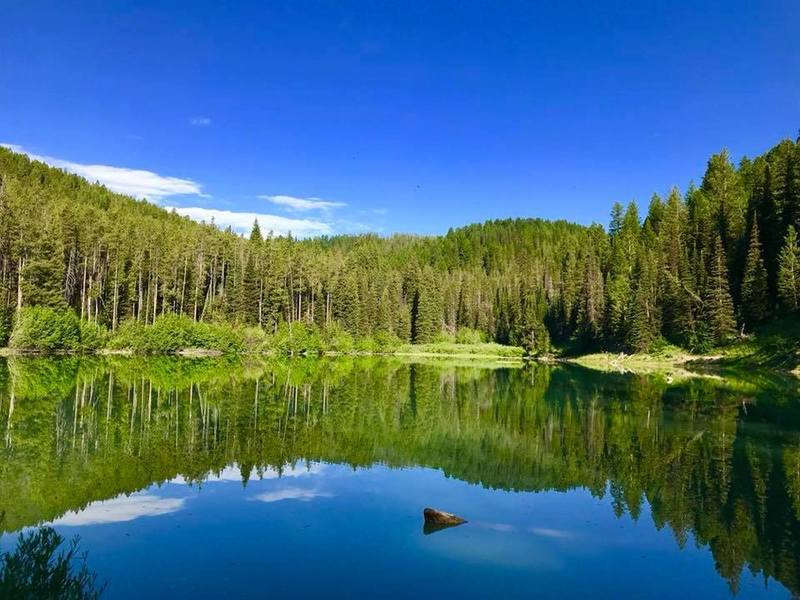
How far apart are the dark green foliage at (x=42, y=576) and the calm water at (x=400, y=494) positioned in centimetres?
47

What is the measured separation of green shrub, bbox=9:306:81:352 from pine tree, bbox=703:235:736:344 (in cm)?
7052

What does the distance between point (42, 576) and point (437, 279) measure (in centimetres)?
12413

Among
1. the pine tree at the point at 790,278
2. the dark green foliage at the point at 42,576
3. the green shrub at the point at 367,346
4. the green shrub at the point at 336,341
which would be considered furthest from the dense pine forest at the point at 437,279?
the dark green foliage at the point at 42,576

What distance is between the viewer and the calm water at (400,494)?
10852 mm

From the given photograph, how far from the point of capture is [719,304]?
70.4 meters

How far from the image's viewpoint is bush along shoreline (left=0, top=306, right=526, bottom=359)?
61719 millimetres

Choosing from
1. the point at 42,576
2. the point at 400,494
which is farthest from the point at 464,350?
the point at 42,576

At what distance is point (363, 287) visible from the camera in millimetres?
110250

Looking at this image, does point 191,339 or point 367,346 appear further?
point 367,346

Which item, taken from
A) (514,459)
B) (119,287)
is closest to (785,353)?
(514,459)

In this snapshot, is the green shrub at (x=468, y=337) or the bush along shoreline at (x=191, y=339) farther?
the green shrub at (x=468, y=337)

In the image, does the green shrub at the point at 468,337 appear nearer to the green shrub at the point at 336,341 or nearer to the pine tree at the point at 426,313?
the pine tree at the point at 426,313

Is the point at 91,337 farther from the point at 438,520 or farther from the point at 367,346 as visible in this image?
the point at 438,520

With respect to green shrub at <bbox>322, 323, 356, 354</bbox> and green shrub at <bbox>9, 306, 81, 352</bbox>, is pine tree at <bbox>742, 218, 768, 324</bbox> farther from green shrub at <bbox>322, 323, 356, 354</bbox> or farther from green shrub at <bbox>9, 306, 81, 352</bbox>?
green shrub at <bbox>9, 306, 81, 352</bbox>
